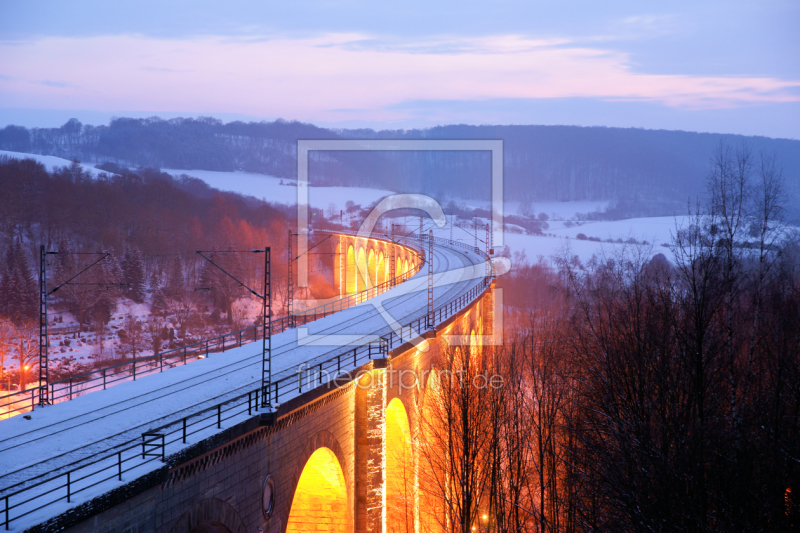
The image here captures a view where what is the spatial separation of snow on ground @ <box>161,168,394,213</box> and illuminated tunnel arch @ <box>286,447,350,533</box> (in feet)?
411

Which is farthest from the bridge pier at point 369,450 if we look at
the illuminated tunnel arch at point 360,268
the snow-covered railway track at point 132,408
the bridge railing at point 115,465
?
the illuminated tunnel arch at point 360,268

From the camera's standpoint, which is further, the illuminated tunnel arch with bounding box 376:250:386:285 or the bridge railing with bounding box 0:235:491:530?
the illuminated tunnel arch with bounding box 376:250:386:285

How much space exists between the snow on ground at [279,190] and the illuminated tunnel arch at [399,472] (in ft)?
389

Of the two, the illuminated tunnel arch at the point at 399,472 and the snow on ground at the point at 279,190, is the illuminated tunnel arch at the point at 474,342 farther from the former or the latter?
the snow on ground at the point at 279,190

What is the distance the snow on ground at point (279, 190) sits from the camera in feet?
→ 489

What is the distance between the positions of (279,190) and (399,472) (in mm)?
141929

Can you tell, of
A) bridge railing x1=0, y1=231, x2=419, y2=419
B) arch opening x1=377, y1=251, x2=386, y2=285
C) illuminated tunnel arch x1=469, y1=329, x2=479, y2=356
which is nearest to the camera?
bridge railing x1=0, y1=231, x2=419, y2=419

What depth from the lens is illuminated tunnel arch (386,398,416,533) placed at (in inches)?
923

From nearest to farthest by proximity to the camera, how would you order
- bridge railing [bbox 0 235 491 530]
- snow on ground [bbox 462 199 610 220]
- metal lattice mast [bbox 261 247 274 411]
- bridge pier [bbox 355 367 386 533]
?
bridge railing [bbox 0 235 491 530] < metal lattice mast [bbox 261 247 274 411] < bridge pier [bbox 355 367 386 533] < snow on ground [bbox 462 199 610 220]

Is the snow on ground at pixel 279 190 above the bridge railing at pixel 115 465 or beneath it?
above

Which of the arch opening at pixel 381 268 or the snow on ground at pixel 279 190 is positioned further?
the snow on ground at pixel 279 190

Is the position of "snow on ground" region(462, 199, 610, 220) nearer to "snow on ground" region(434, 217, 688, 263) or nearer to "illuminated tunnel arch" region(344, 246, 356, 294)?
"snow on ground" region(434, 217, 688, 263)

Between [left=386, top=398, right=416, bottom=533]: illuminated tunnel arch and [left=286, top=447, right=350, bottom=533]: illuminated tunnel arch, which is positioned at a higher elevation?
[left=286, top=447, right=350, bottom=533]: illuminated tunnel arch

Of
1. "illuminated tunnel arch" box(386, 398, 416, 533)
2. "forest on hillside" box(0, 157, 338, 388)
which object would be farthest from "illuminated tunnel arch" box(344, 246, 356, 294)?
"illuminated tunnel arch" box(386, 398, 416, 533)
